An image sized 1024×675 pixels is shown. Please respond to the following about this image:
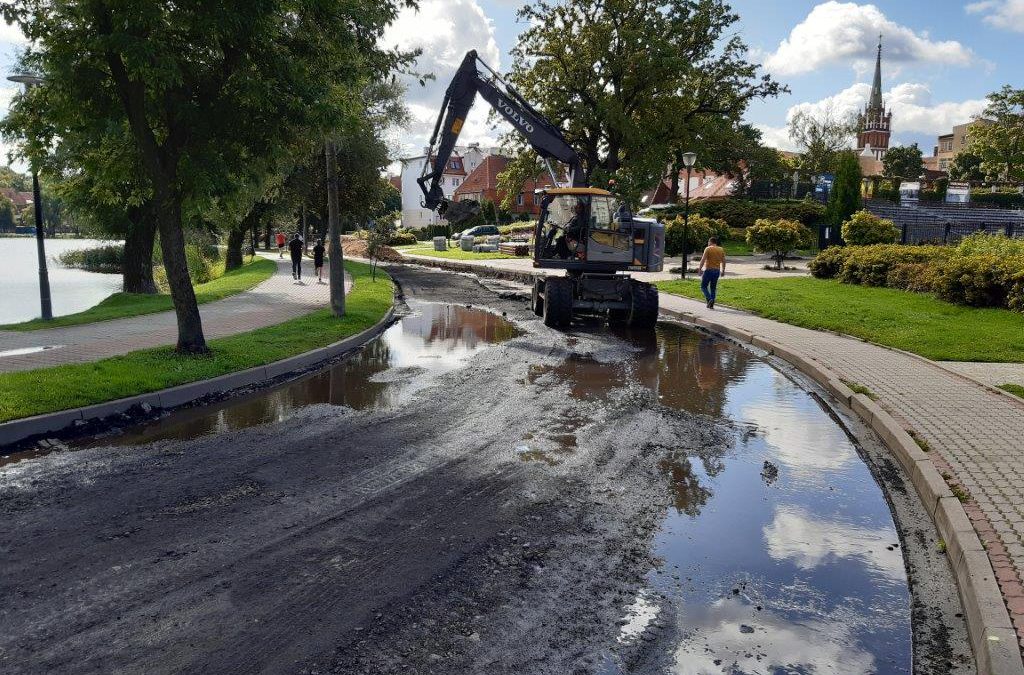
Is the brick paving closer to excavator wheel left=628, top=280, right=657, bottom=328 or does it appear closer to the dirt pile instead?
excavator wheel left=628, top=280, right=657, bottom=328

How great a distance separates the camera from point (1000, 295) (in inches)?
639

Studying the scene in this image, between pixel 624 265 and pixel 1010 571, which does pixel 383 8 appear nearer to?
pixel 624 265

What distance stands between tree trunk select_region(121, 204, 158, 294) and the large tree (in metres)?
13.4

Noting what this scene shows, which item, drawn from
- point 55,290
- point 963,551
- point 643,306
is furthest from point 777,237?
point 55,290

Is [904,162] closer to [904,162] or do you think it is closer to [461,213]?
[904,162]

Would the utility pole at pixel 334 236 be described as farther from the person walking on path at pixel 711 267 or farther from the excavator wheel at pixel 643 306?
the person walking on path at pixel 711 267

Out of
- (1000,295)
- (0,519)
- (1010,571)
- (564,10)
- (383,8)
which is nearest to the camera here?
(1010,571)

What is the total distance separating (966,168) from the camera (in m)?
87.4

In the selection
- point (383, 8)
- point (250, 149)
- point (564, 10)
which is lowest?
point (250, 149)

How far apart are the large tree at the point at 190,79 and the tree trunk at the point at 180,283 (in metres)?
0.02

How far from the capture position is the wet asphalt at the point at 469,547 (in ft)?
13.5

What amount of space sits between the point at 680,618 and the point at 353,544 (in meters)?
2.27

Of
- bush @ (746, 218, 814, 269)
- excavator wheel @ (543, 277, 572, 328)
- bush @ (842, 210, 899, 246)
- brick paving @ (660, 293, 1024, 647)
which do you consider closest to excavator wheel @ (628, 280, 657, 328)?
excavator wheel @ (543, 277, 572, 328)

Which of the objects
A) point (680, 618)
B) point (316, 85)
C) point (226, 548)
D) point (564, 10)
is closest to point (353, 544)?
point (226, 548)
